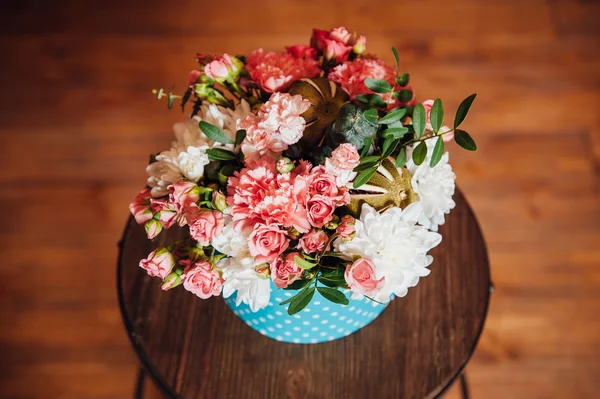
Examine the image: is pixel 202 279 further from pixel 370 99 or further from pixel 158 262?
pixel 370 99

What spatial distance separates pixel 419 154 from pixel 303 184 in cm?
14

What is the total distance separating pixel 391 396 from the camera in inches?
31.6

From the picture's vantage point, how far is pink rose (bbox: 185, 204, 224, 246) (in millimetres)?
564

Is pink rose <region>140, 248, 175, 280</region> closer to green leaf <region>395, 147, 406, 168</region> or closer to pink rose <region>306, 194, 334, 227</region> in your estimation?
pink rose <region>306, 194, 334, 227</region>

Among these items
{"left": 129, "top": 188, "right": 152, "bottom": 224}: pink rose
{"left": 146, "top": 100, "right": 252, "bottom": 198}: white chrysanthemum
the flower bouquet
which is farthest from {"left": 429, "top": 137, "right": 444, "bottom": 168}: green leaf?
{"left": 129, "top": 188, "right": 152, "bottom": 224}: pink rose

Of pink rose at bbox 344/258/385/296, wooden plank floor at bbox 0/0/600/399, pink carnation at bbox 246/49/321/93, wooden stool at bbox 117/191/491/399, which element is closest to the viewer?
pink rose at bbox 344/258/385/296

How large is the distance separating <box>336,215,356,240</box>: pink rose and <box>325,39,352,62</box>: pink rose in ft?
0.79

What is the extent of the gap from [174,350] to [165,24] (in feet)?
4.15

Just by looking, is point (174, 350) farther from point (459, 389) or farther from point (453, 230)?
point (459, 389)

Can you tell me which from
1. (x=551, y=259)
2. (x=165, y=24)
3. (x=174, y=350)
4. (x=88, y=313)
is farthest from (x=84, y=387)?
(x=551, y=259)

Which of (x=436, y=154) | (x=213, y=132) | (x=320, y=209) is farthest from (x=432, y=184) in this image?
(x=213, y=132)

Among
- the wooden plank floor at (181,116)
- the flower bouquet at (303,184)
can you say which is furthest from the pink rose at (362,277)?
the wooden plank floor at (181,116)

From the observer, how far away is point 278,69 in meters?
0.67

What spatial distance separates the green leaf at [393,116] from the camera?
24.3 inches
